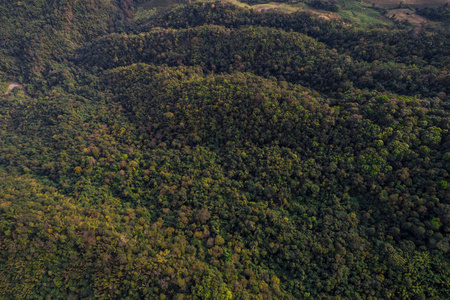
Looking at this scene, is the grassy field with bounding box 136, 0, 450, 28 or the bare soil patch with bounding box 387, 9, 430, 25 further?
the grassy field with bounding box 136, 0, 450, 28

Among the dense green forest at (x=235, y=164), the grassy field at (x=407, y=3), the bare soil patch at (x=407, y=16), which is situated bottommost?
the dense green forest at (x=235, y=164)

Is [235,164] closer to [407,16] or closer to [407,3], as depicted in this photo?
[407,16]

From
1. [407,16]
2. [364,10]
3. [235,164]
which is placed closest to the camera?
[235,164]

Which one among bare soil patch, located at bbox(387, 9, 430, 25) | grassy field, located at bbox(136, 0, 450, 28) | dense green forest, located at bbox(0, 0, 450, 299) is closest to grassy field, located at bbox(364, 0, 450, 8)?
grassy field, located at bbox(136, 0, 450, 28)

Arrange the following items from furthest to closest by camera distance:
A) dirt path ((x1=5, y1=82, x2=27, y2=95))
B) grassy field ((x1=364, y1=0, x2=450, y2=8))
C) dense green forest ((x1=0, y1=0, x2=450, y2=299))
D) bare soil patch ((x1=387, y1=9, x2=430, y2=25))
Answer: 1. dirt path ((x1=5, y1=82, x2=27, y2=95))
2. grassy field ((x1=364, y1=0, x2=450, y2=8))
3. bare soil patch ((x1=387, y1=9, x2=430, y2=25))
4. dense green forest ((x1=0, y1=0, x2=450, y2=299))

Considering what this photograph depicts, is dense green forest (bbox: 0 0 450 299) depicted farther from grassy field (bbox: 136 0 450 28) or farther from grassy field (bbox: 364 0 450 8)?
grassy field (bbox: 364 0 450 8)

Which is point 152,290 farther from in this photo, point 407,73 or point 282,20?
point 282,20

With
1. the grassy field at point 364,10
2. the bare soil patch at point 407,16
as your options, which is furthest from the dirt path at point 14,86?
the bare soil patch at point 407,16

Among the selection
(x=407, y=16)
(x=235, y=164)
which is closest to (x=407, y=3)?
(x=407, y=16)

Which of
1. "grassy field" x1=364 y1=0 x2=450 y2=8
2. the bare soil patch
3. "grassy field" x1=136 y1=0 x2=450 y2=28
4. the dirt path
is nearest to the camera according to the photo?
the bare soil patch

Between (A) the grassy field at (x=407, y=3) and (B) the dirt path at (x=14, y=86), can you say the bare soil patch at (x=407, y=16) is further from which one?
(B) the dirt path at (x=14, y=86)
